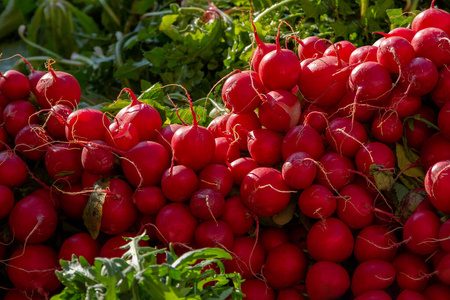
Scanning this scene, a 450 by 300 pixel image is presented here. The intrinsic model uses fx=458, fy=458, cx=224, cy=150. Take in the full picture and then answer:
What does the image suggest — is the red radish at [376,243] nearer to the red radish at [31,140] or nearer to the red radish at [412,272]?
the red radish at [412,272]

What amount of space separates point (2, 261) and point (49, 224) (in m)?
0.15

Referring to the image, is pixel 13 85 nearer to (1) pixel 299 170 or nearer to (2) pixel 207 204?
(2) pixel 207 204

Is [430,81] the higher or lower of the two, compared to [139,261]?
higher

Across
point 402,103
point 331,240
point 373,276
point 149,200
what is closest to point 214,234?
point 149,200

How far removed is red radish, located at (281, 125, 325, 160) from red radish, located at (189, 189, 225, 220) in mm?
234

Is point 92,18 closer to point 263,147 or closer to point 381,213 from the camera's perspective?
point 263,147

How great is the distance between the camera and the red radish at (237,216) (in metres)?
1.29

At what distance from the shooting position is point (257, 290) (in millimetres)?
1267

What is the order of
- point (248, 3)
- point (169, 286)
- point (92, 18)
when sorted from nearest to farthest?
point (169, 286)
point (248, 3)
point (92, 18)

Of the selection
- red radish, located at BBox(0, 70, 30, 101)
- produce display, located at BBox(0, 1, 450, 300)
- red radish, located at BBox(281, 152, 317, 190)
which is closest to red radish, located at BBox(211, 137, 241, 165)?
produce display, located at BBox(0, 1, 450, 300)

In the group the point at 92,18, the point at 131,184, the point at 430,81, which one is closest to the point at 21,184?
the point at 131,184

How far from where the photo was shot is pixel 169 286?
2.99 feet

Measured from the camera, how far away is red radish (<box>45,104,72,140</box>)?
1.36m

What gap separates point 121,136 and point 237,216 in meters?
0.40
